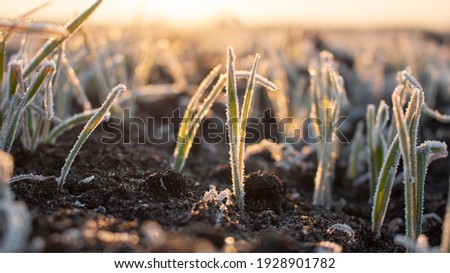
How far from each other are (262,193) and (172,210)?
11.8 inches

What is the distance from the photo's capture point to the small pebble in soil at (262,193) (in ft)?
4.34

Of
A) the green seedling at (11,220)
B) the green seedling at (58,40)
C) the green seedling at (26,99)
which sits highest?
the green seedling at (58,40)

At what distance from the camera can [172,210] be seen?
1122 mm

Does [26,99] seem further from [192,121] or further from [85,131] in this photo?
[192,121]

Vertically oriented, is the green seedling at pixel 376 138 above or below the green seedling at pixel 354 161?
above

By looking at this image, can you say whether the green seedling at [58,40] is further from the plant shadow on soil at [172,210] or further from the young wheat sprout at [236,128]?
the young wheat sprout at [236,128]

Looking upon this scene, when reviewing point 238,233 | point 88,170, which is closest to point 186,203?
point 238,233

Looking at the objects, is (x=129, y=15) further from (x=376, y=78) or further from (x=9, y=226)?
(x=9, y=226)

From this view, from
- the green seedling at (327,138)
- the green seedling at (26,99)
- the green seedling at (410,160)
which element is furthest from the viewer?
the green seedling at (327,138)

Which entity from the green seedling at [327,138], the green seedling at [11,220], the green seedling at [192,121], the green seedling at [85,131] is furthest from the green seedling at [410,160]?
the green seedling at [11,220]

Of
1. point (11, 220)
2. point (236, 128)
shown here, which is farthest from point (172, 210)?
point (11, 220)

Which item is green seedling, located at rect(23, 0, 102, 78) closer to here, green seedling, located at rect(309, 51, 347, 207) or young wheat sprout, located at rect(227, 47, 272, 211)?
young wheat sprout, located at rect(227, 47, 272, 211)

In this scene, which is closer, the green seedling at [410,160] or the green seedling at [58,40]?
the green seedling at [410,160]

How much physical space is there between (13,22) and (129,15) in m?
1.41
